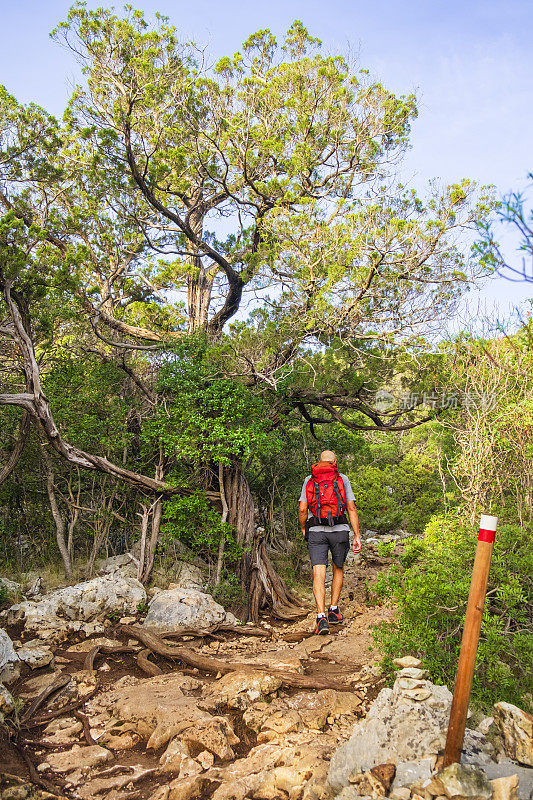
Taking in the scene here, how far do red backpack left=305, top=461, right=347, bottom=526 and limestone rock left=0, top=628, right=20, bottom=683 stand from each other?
3294mm

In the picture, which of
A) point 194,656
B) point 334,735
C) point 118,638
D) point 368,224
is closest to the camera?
point 334,735

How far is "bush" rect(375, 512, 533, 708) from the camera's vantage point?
3762mm

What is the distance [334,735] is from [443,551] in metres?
1.63

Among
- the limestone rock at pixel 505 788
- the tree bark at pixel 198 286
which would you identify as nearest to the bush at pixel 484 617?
the limestone rock at pixel 505 788

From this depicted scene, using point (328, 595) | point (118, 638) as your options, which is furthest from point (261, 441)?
point (118, 638)

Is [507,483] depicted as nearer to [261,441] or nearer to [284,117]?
[261,441]

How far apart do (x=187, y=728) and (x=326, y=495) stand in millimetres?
2887

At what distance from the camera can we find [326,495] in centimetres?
611

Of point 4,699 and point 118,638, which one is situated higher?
point 4,699

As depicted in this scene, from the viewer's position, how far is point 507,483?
22.6ft

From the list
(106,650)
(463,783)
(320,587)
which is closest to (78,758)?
(106,650)

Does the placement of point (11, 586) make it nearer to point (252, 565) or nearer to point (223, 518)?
point (223, 518)

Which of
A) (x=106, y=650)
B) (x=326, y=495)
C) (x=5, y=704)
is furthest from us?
(x=326, y=495)

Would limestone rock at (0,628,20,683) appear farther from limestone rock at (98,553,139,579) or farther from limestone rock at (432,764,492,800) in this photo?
limestone rock at (432,764,492,800)
